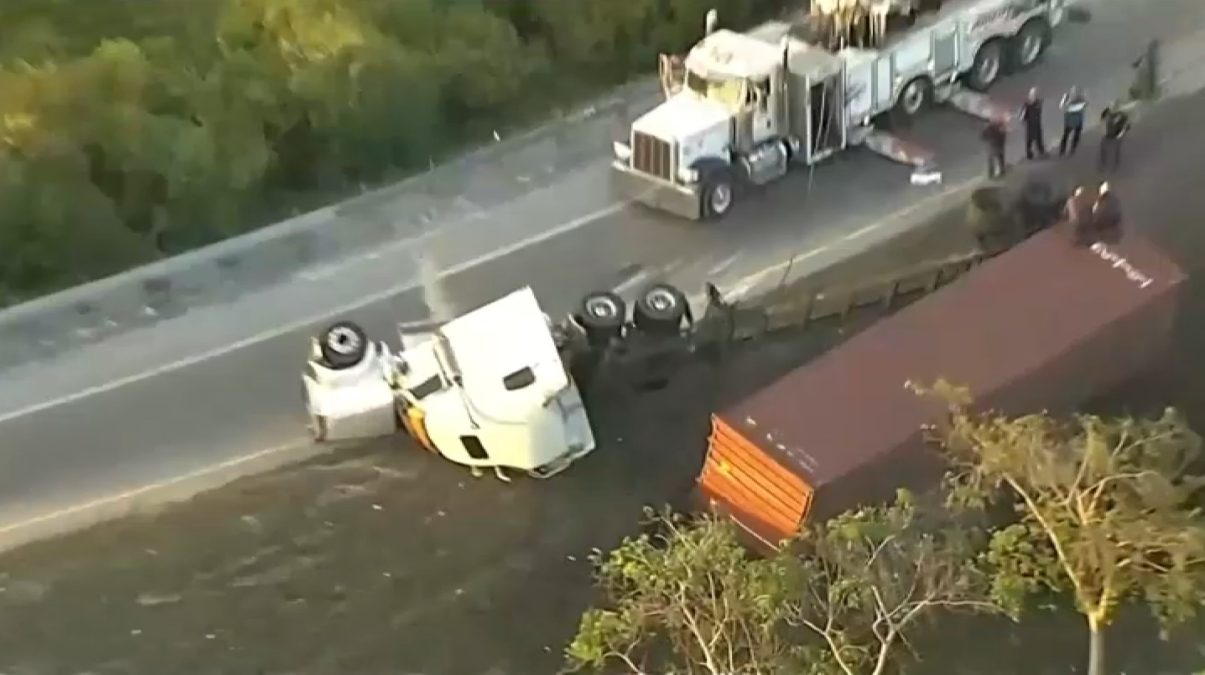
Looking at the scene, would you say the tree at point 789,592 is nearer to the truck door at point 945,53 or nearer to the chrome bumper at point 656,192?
the chrome bumper at point 656,192

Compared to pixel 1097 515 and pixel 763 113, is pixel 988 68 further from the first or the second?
pixel 1097 515

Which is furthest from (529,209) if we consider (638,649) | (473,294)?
(638,649)

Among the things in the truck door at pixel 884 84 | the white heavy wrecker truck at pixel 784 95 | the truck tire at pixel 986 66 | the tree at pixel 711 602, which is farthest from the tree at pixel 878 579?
the truck tire at pixel 986 66

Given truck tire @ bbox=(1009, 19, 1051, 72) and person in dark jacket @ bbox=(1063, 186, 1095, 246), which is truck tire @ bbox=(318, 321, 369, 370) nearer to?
person in dark jacket @ bbox=(1063, 186, 1095, 246)

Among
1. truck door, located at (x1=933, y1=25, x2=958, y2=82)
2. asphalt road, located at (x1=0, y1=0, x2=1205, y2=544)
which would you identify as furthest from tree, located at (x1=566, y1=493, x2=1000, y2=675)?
truck door, located at (x1=933, y1=25, x2=958, y2=82)

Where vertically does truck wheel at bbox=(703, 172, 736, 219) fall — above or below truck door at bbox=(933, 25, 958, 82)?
below

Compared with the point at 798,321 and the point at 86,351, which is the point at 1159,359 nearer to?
the point at 798,321

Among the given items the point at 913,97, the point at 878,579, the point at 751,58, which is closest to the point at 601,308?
the point at 751,58
